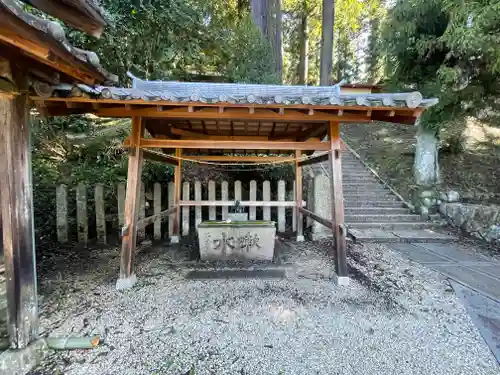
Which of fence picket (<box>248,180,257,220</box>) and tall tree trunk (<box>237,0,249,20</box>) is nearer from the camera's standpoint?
fence picket (<box>248,180,257,220</box>)

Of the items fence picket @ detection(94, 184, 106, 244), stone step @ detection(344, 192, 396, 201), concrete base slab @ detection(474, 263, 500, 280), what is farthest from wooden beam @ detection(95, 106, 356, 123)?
stone step @ detection(344, 192, 396, 201)

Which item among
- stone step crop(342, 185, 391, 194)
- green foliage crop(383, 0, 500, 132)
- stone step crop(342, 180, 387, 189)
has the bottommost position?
stone step crop(342, 185, 391, 194)

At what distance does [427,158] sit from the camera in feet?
22.3

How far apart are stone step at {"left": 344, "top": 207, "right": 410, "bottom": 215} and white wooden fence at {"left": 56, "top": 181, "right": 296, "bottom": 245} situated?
1621 millimetres

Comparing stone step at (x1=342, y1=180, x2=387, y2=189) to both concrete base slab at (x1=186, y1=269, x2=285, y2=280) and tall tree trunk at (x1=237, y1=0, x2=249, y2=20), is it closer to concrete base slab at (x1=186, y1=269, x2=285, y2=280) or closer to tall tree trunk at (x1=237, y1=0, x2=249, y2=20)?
concrete base slab at (x1=186, y1=269, x2=285, y2=280)

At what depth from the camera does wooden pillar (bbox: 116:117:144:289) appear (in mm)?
3041

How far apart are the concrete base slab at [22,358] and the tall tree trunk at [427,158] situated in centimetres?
757

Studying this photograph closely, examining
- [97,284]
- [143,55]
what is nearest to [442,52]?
[143,55]

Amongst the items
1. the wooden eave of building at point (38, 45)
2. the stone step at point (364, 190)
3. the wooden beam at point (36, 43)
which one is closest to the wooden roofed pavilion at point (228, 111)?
the wooden eave of building at point (38, 45)

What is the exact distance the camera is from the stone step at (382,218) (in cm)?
624

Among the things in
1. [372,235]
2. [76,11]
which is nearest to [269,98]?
[76,11]

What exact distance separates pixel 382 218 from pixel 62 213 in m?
6.37

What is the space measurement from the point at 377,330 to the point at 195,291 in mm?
1837

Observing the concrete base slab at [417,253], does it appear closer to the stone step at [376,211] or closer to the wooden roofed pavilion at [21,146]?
the stone step at [376,211]
